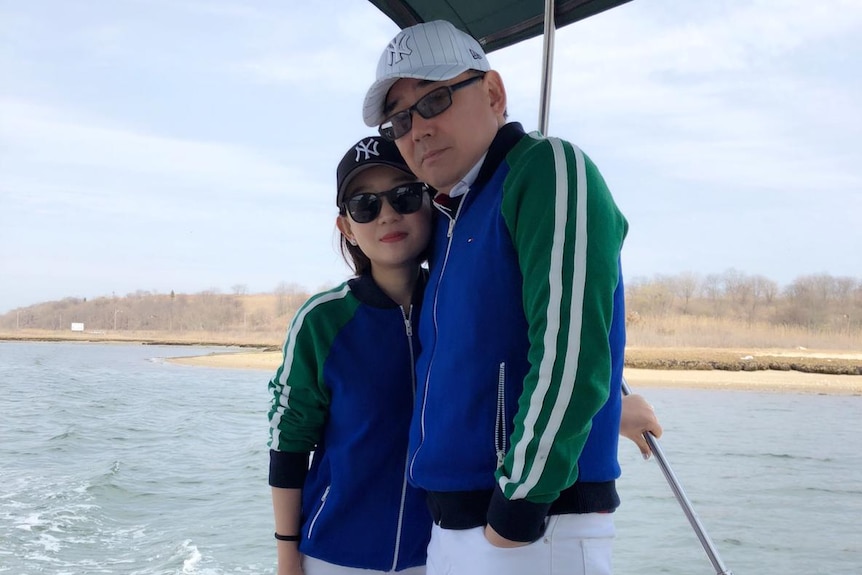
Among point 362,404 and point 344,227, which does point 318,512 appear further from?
point 344,227

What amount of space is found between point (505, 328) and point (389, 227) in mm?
444

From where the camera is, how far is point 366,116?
4.38ft

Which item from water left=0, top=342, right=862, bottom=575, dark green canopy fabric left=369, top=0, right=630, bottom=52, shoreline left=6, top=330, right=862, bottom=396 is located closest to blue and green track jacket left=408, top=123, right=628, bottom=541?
dark green canopy fabric left=369, top=0, right=630, bottom=52

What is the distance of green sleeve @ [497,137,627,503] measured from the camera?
3.21 ft

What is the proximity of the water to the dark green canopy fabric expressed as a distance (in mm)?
6020

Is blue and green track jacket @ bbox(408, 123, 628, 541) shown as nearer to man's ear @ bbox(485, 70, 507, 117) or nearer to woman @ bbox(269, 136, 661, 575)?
man's ear @ bbox(485, 70, 507, 117)

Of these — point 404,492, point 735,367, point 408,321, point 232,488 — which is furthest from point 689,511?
point 735,367

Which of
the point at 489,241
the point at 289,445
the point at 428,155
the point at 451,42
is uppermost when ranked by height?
the point at 451,42

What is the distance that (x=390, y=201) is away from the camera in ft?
4.85

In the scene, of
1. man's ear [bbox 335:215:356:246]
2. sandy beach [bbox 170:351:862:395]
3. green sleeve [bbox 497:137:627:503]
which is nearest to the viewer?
green sleeve [bbox 497:137:627:503]

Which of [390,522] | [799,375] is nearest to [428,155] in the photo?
[390,522]

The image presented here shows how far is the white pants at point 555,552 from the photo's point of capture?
1.07 meters

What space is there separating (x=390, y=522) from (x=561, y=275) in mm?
695

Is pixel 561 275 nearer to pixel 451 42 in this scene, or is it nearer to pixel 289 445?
pixel 451 42
